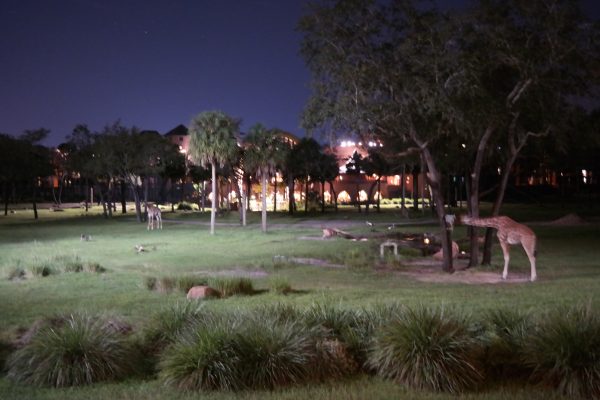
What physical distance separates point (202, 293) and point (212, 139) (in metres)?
28.7

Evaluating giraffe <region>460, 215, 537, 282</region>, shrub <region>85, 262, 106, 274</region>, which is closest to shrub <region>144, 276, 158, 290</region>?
shrub <region>85, 262, 106, 274</region>

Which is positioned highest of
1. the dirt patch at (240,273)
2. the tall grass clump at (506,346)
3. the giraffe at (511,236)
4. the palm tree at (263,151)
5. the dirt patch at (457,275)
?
the palm tree at (263,151)

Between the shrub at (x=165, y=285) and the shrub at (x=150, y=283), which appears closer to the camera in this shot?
the shrub at (x=165, y=285)

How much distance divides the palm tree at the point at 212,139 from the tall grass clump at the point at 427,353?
115 feet

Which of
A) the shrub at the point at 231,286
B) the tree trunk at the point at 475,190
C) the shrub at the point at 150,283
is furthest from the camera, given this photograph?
the tree trunk at the point at 475,190

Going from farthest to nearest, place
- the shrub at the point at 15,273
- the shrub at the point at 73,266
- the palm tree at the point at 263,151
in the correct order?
the palm tree at the point at 263,151
the shrub at the point at 73,266
the shrub at the point at 15,273

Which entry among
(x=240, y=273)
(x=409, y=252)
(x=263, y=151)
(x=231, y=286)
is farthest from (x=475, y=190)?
(x=263, y=151)

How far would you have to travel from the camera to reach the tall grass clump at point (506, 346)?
8.93 metres

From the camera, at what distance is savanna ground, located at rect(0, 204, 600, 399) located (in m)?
8.45

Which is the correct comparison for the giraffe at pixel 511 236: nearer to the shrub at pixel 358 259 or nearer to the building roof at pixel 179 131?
the shrub at pixel 358 259

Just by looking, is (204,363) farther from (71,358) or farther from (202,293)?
(202,293)

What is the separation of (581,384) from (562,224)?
39.3 metres

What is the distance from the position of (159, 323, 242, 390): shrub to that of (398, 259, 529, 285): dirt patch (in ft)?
39.9

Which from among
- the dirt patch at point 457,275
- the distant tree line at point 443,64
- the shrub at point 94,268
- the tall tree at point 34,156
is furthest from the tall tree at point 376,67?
the tall tree at point 34,156
